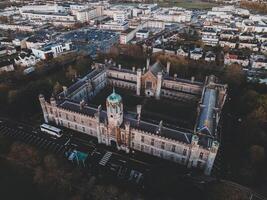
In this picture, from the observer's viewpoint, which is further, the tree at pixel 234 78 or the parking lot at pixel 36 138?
the tree at pixel 234 78

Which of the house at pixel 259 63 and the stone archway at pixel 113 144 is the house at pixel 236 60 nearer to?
the house at pixel 259 63

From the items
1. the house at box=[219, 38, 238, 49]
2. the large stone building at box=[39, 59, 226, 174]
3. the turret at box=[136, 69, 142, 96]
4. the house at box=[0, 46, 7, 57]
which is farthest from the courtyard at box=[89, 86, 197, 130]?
the house at box=[0, 46, 7, 57]

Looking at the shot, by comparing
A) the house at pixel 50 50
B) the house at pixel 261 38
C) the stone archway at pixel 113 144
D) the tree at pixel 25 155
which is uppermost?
the house at pixel 261 38

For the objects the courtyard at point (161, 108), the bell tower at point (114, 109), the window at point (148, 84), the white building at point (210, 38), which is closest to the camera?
the bell tower at point (114, 109)

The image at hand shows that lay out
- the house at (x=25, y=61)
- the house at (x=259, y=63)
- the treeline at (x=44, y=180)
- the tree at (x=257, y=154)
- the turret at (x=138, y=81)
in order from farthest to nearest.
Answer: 1. the house at (x=25, y=61)
2. the house at (x=259, y=63)
3. the turret at (x=138, y=81)
4. the tree at (x=257, y=154)
5. the treeline at (x=44, y=180)

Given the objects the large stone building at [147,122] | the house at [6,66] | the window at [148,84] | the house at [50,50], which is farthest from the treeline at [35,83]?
the window at [148,84]

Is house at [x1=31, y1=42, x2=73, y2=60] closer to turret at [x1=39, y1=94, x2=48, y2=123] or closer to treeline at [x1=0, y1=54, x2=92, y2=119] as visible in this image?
treeline at [x1=0, y1=54, x2=92, y2=119]

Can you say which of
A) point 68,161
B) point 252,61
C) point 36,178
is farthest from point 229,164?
point 252,61

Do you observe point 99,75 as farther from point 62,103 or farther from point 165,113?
point 165,113
